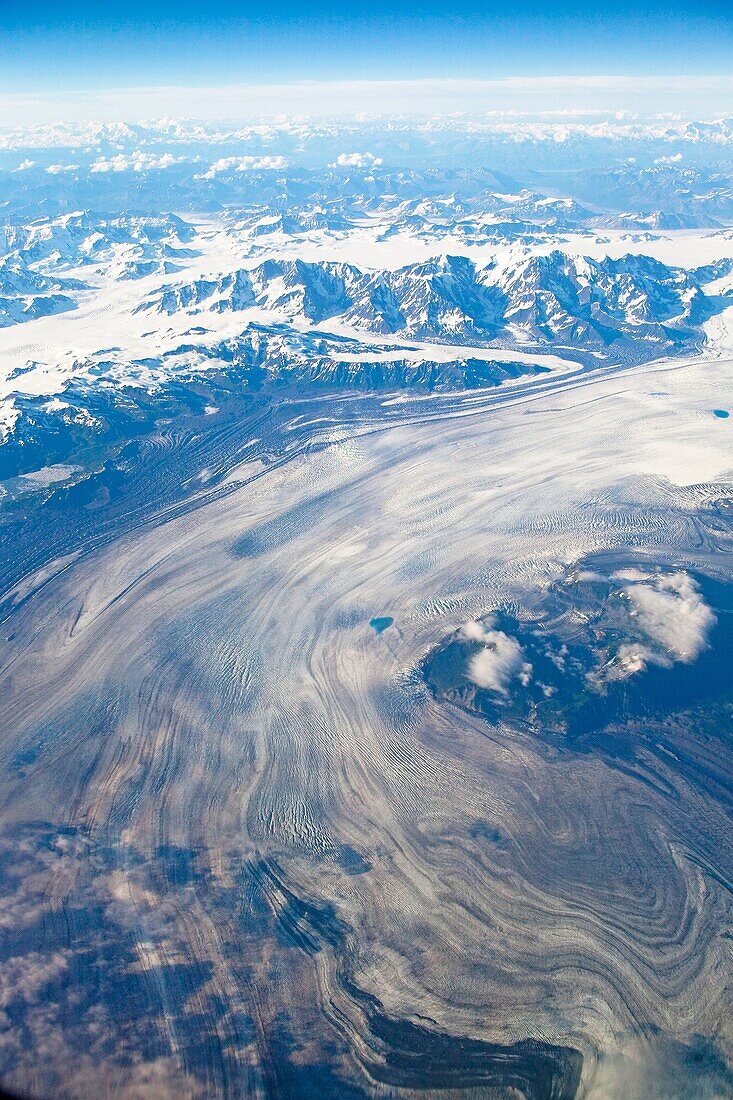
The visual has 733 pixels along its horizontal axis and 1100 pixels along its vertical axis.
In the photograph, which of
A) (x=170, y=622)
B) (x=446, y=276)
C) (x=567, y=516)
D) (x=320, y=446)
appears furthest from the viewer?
(x=446, y=276)

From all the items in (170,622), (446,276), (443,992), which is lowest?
(443,992)

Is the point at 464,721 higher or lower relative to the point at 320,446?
lower

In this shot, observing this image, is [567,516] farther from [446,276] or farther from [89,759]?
[446,276]

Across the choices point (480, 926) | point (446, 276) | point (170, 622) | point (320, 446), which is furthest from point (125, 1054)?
point (446, 276)

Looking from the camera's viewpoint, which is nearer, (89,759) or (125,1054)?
(125,1054)

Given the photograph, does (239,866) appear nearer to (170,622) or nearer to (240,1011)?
(240,1011)

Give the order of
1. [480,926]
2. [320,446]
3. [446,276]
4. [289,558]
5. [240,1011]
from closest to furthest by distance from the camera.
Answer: [240,1011] → [480,926] → [289,558] → [320,446] → [446,276]
